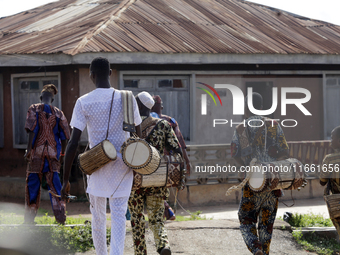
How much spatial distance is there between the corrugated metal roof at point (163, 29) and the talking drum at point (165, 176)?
174 inches

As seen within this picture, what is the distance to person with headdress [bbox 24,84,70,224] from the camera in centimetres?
641

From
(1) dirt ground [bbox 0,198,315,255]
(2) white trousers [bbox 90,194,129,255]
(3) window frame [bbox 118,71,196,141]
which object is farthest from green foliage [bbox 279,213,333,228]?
(3) window frame [bbox 118,71,196,141]

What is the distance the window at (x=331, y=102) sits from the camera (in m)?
12.0

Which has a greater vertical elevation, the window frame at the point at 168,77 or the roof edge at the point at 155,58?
the roof edge at the point at 155,58

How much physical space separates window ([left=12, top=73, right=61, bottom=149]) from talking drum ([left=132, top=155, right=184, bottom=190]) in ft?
18.9

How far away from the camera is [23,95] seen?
34.5 feet

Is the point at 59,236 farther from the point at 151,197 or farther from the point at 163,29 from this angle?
the point at 163,29

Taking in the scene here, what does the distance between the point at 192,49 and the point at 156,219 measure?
18.0ft

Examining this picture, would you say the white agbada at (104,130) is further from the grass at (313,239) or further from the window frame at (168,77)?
the window frame at (168,77)


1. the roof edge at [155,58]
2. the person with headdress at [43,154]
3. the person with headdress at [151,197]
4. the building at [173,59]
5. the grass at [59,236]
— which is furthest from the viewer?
the building at [173,59]

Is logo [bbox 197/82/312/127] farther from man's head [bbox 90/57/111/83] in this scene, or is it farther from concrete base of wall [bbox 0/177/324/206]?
man's head [bbox 90/57/111/83]

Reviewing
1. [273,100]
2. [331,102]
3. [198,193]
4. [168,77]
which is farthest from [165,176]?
[331,102]

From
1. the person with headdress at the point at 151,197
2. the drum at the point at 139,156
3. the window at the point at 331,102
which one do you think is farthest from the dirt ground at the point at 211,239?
the window at the point at 331,102

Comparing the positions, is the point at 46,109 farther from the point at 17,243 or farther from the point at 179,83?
the point at 17,243
